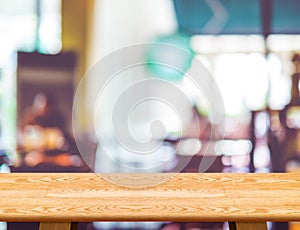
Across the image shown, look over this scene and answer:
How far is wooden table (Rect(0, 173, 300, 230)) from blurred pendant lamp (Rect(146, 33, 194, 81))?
6.73ft

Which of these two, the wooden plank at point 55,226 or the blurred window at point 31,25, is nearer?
the wooden plank at point 55,226

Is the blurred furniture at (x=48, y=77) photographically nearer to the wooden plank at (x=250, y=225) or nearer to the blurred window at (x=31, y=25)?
the blurred window at (x=31, y=25)

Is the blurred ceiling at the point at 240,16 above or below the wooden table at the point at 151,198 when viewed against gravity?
above

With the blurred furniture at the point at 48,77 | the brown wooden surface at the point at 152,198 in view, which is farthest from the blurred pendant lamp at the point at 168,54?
the brown wooden surface at the point at 152,198

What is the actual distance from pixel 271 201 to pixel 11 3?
2768 millimetres

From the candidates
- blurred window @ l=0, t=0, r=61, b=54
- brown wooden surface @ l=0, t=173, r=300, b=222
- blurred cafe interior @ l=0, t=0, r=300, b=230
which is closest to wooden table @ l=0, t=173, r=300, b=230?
brown wooden surface @ l=0, t=173, r=300, b=222

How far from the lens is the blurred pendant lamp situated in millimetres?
3744

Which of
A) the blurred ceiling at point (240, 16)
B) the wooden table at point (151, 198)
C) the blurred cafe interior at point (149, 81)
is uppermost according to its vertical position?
the blurred ceiling at point (240, 16)

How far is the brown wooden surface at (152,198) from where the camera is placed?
1487 mm

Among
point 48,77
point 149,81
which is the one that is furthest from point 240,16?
point 48,77

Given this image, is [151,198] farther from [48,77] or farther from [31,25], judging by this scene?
[31,25]

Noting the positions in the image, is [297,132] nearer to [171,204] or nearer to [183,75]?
[183,75]

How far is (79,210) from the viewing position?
151 centimetres

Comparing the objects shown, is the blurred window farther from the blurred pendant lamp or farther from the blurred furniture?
the blurred pendant lamp
